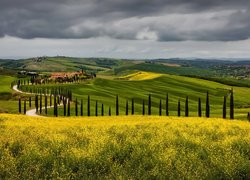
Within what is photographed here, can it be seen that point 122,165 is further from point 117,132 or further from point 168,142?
point 117,132

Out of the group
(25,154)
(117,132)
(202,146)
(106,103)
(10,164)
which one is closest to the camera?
(10,164)

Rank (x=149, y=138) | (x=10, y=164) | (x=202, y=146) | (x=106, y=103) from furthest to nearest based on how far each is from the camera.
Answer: (x=106, y=103)
(x=149, y=138)
(x=202, y=146)
(x=10, y=164)

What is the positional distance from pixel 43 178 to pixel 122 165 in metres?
4.13

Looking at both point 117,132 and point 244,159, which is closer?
point 244,159

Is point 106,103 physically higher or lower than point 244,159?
lower

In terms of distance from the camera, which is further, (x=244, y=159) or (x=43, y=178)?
(x=244, y=159)

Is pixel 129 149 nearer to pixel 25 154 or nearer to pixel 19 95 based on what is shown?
pixel 25 154

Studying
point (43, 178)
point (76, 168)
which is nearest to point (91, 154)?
point (76, 168)

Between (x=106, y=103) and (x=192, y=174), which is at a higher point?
(x=192, y=174)

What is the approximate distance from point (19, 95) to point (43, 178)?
175013 mm

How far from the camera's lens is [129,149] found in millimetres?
23328

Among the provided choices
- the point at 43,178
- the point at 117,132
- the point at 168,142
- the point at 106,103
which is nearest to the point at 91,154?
the point at 43,178

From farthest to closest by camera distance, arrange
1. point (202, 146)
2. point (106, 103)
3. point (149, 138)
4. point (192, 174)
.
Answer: point (106, 103)
point (149, 138)
point (202, 146)
point (192, 174)

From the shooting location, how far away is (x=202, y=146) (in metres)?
24.0
